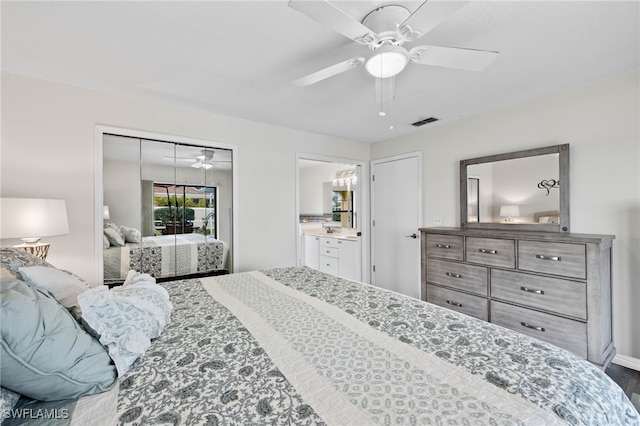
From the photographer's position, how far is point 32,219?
1882mm

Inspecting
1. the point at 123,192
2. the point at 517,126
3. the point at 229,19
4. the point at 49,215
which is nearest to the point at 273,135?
the point at 123,192

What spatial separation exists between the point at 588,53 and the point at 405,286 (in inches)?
116

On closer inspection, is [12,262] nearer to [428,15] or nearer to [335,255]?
[428,15]

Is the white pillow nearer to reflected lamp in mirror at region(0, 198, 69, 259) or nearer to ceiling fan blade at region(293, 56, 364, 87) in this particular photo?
ceiling fan blade at region(293, 56, 364, 87)

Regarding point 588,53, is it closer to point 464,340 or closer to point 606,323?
point 606,323

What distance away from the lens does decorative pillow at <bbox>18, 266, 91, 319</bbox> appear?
108 centimetres

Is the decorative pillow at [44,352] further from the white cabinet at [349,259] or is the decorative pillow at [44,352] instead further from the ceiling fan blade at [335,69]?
the white cabinet at [349,259]

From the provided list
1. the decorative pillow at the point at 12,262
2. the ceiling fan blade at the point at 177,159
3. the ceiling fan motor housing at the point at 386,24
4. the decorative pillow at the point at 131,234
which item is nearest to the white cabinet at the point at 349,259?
the ceiling fan blade at the point at 177,159

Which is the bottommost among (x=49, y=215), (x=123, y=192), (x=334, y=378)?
(x=334, y=378)

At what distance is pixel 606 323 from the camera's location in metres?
2.15

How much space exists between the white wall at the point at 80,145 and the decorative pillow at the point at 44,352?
1.91 m

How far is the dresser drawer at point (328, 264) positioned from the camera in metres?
4.76

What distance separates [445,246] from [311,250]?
2897 millimetres

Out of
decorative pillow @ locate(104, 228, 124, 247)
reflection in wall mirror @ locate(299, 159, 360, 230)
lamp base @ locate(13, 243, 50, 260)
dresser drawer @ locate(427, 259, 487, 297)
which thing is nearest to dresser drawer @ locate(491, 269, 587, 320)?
dresser drawer @ locate(427, 259, 487, 297)
